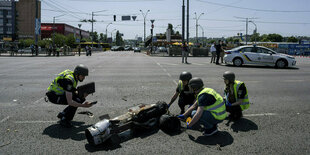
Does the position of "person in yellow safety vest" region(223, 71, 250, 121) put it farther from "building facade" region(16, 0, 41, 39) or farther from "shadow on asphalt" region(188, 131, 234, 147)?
"building facade" region(16, 0, 41, 39)

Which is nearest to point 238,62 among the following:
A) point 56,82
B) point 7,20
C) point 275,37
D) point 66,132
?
point 56,82

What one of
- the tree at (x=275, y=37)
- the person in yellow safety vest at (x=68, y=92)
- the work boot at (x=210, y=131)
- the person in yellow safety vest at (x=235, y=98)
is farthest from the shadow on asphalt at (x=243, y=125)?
the tree at (x=275, y=37)

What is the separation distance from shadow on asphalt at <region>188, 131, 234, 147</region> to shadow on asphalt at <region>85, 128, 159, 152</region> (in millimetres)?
812

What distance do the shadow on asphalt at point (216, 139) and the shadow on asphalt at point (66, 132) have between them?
1.84m

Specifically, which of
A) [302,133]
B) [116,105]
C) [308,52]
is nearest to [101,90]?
[116,105]

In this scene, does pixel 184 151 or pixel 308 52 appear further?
pixel 308 52

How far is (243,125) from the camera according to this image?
16.5 feet

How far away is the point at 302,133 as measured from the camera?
459 cm

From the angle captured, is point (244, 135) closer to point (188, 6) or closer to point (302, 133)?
point (302, 133)

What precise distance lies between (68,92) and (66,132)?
2.25ft

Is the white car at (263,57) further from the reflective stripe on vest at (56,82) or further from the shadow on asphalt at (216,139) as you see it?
the reflective stripe on vest at (56,82)

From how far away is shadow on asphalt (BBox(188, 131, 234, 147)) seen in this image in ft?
13.5

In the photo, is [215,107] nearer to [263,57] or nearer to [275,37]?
[263,57]

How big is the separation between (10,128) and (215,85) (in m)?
6.97
